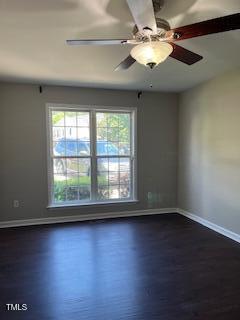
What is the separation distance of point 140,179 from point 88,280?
8.98 feet

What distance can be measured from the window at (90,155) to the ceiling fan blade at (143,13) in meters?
3.15

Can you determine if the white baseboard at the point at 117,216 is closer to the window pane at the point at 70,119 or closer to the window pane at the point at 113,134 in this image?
the window pane at the point at 113,134

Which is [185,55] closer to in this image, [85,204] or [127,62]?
[127,62]

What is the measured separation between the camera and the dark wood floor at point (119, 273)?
2.20m

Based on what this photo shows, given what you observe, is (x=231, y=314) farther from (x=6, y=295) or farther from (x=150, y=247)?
(x=6, y=295)

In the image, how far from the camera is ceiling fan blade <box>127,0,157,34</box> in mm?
1486

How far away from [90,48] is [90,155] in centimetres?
239

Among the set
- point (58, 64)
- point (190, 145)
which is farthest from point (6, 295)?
point (190, 145)

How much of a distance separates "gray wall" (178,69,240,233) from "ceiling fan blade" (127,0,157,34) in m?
2.44

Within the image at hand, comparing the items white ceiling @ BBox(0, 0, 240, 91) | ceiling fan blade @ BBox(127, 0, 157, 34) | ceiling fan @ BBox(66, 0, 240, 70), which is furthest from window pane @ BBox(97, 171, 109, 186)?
ceiling fan blade @ BBox(127, 0, 157, 34)

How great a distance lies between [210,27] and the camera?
5.58 ft

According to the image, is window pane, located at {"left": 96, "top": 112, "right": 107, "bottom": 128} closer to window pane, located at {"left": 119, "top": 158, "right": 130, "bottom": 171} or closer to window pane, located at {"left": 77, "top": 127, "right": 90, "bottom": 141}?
window pane, located at {"left": 77, "top": 127, "right": 90, "bottom": 141}

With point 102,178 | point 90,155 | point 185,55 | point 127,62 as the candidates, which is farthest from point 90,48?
point 102,178

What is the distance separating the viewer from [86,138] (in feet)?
16.0
